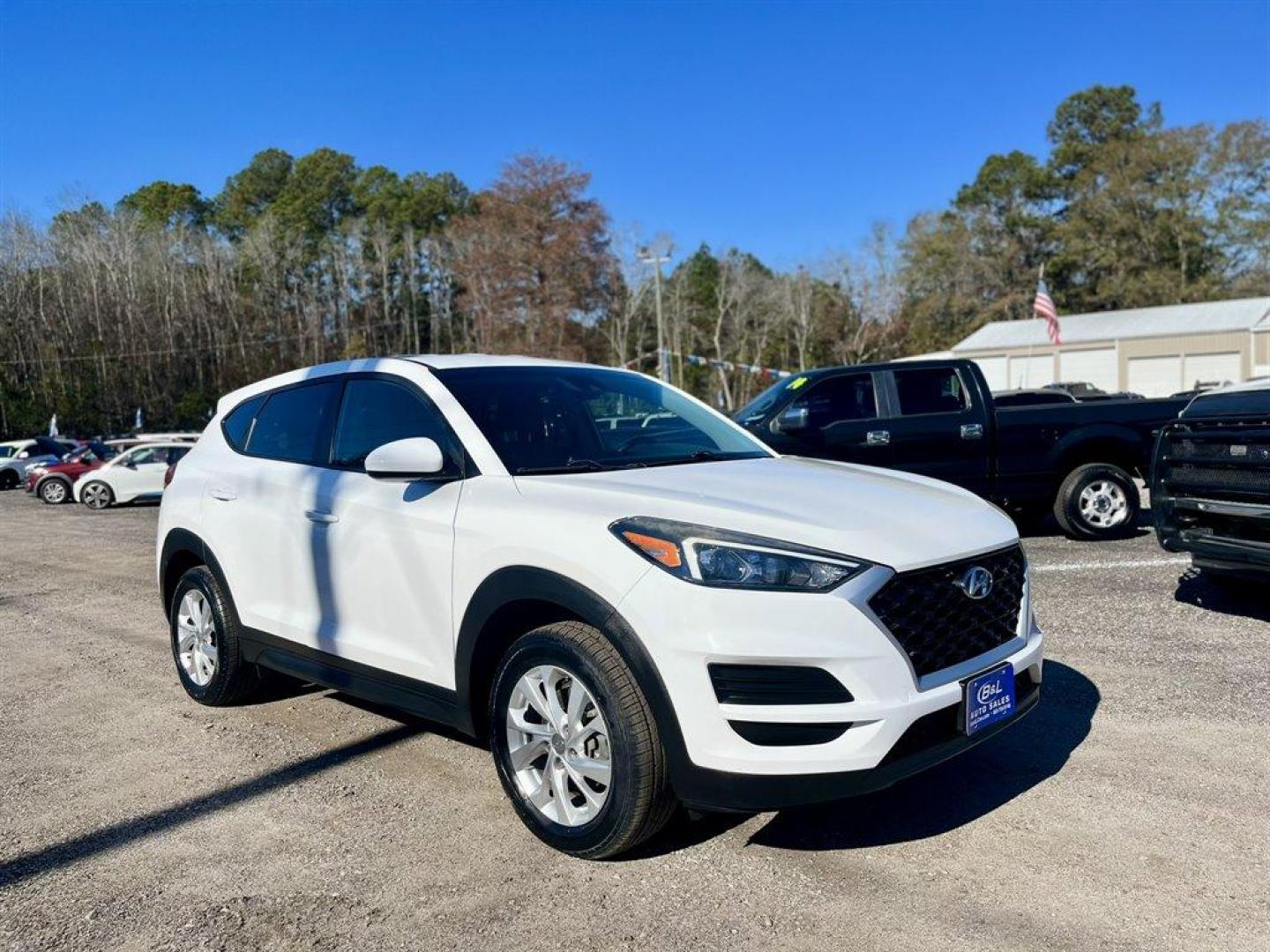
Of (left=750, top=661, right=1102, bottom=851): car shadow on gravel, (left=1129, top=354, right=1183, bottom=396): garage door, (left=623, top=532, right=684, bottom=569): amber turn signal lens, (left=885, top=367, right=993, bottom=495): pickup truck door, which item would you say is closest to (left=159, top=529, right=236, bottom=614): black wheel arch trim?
(left=623, top=532, right=684, bottom=569): amber turn signal lens

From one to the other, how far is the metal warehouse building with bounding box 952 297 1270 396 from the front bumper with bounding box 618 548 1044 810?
42.7 meters

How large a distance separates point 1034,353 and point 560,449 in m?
49.3

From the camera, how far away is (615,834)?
3244 millimetres

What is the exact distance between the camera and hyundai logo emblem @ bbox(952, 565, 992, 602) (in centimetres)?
332

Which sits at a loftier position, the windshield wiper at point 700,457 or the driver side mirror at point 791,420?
the driver side mirror at point 791,420

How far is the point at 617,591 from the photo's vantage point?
3.15 m

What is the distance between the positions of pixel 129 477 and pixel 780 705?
22.8 m

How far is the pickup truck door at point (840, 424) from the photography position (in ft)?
31.9

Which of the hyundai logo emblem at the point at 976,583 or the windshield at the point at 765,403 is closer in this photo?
the hyundai logo emblem at the point at 976,583

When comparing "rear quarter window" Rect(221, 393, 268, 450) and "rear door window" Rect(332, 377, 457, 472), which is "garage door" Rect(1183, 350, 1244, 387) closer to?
"rear quarter window" Rect(221, 393, 268, 450)

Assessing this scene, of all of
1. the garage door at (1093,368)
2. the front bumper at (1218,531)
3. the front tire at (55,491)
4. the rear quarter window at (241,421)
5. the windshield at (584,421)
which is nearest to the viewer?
the windshield at (584,421)

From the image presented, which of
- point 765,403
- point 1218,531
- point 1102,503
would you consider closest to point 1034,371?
point 1102,503

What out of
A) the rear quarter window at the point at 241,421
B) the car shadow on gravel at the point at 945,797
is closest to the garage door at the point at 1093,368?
the car shadow on gravel at the point at 945,797

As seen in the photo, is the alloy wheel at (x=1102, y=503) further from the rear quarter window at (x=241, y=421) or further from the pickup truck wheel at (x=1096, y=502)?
the rear quarter window at (x=241, y=421)
